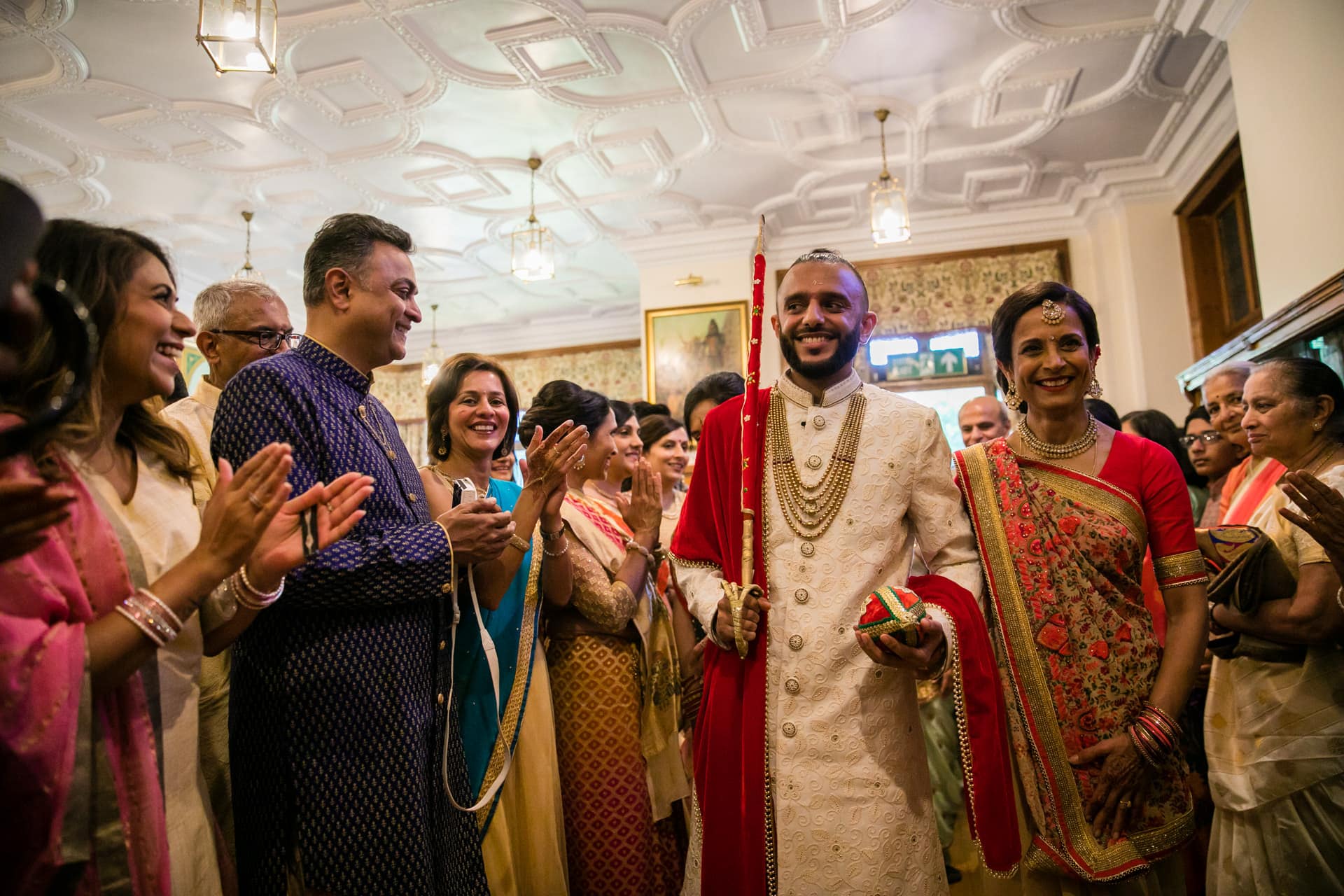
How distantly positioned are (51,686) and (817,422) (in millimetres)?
1440

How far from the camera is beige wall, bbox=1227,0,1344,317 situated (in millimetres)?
3691

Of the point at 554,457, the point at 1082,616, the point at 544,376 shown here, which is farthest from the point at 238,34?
the point at 544,376

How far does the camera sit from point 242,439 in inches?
59.4

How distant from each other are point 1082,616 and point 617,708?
1.31m

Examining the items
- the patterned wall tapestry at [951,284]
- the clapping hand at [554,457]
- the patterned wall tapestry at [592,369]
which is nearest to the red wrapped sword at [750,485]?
the clapping hand at [554,457]

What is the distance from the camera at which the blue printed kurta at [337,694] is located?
143 centimetres

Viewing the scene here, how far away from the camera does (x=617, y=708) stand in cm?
238

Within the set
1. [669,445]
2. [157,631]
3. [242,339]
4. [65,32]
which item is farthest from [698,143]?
[157,631]

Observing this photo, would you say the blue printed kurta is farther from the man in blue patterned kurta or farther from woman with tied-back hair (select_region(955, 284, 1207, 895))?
woman with tied-back hair (select_region(955, 284, 1207, 895))

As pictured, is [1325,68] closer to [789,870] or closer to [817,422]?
[817,422]

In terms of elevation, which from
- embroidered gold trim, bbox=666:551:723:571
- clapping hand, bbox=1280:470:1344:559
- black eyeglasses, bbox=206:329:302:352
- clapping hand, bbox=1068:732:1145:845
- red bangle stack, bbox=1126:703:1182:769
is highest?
black eyeglasses, bbox=206:329:302:352

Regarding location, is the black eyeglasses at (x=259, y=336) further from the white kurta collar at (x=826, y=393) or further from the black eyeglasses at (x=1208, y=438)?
the black eyeglasses at (x=1208, y=438)

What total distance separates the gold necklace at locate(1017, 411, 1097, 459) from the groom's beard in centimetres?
55

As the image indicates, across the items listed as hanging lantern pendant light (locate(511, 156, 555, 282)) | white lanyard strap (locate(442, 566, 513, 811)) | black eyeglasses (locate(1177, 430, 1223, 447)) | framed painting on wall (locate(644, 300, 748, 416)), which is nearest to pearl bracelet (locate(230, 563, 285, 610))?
white lanyard strap (locate(442, 566, 513, 811))
